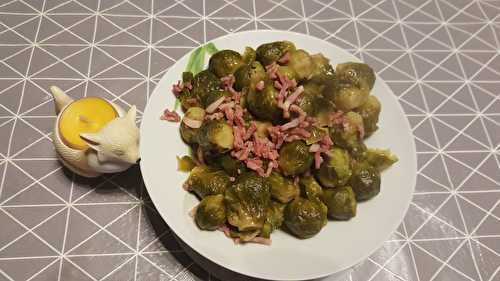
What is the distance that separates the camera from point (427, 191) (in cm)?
147

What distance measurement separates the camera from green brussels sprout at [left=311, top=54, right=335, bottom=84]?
1.23 m

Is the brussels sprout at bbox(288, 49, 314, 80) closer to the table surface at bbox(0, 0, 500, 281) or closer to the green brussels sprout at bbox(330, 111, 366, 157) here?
the green brussels sprout at bbox(330, 111, 366, 157)

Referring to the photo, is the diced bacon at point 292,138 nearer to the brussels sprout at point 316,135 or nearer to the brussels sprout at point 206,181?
the brussels sprout at point 316,135

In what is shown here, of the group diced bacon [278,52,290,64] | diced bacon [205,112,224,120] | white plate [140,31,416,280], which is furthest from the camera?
diced bacon [278,52,290,64]

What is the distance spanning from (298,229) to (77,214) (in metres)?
0.64

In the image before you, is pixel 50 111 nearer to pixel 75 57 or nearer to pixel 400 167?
pixel 75 57

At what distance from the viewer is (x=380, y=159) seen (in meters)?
1.17

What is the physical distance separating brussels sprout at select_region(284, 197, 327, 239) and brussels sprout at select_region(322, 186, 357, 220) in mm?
21

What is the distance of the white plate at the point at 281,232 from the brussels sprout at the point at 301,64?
23 cm

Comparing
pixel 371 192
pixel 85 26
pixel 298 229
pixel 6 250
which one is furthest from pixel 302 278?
pixel 85 26

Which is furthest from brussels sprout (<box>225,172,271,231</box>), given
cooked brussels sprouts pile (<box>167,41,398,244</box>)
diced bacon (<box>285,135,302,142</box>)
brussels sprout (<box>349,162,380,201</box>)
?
brussels sprout (<box>349,162,380,201</box>)

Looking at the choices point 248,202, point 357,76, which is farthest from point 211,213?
point 357,76

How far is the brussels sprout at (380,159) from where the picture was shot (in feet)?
3.84

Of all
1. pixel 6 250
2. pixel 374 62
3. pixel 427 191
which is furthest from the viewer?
pixel 374 62
